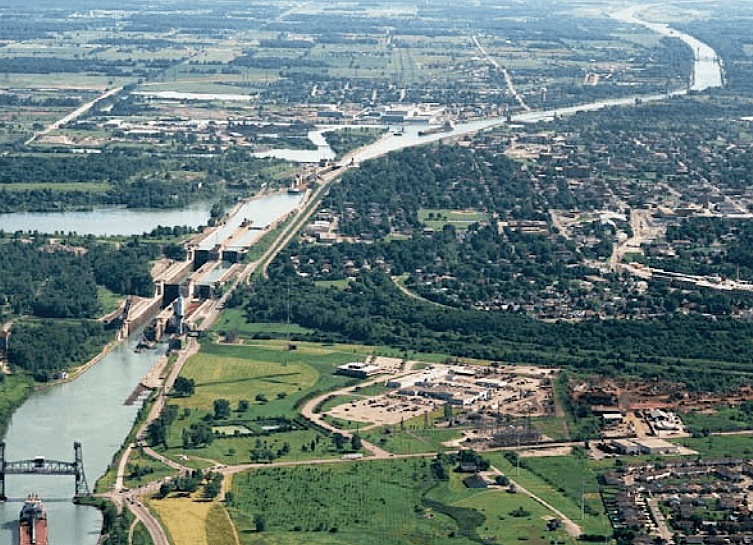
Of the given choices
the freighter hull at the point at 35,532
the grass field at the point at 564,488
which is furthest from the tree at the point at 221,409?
the freighter hull at the point at 35,532

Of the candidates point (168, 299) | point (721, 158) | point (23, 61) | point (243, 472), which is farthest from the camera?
point (23, 61)

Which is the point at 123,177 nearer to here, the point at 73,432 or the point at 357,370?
the point at 357,370

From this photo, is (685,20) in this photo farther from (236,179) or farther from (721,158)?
(236,179)

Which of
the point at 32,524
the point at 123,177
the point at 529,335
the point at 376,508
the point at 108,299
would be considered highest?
the point at 32,524

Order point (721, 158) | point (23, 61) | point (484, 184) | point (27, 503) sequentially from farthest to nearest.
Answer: point (23, 61) < point (721, 158) < point (484, 184) < point (27, 503)

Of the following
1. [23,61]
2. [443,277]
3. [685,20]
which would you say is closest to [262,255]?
[443,277]

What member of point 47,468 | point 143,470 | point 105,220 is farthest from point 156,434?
point 105,220
